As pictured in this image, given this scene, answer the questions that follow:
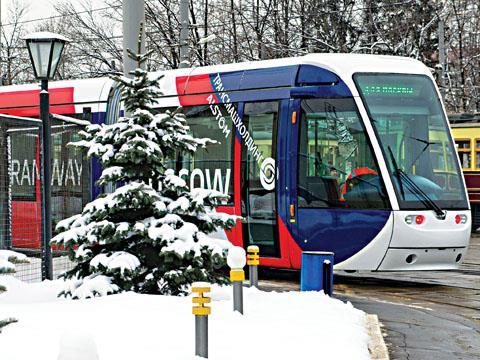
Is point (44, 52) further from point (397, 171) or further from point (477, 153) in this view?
point (477, 153)

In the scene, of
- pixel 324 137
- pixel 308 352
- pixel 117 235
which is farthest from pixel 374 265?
pixel 308 352

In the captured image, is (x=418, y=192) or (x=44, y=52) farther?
(x=418, y=192)

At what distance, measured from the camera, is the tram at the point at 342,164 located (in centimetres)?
1337

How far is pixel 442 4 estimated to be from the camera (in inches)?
1527

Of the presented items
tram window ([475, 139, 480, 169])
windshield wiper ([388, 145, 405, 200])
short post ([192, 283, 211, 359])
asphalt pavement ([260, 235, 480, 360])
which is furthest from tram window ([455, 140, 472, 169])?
short post ([192, 283, 211, 359])

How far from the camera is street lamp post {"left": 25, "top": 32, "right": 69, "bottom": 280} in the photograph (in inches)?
450

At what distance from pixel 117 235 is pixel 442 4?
3154cm

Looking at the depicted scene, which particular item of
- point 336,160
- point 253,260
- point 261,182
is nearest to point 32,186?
point 261,182

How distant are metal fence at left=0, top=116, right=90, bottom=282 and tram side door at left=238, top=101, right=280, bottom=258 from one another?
2.45 m

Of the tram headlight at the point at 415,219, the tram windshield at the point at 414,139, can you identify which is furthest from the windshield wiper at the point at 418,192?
the tram headlight at the point at 415,219

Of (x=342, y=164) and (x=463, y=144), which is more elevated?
(x=463, y=144)

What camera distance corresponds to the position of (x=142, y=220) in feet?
33.3

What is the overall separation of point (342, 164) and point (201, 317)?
7018 millimetres

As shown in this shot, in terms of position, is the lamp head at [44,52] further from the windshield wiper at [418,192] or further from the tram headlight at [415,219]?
the tram headlight at [415,219]
